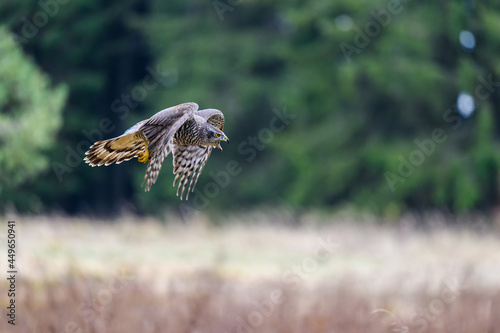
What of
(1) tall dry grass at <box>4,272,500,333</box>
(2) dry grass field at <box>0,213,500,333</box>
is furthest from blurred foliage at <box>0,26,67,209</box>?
(1) tall dry grass at <box>4,272,500,333</box>

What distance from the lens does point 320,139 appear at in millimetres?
18203

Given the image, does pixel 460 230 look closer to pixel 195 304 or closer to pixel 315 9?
pixel 315 9

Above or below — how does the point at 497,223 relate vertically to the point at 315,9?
below

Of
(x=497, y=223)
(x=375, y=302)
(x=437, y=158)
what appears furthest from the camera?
(x=437, y=158)

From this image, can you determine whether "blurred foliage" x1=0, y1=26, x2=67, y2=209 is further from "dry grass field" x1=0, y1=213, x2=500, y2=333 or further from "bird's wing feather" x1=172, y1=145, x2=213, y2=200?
"bird's wing feather" x1=172, y1=145, x2=213, y2=200

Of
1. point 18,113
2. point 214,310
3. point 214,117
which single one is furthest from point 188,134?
point 18,113

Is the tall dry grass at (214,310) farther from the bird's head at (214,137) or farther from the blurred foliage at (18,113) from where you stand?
the blurred foliage at (18,113)

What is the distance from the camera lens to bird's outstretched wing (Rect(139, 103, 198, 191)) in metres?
1.81

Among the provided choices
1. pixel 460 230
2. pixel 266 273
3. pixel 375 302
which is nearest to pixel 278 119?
pixel 460 230

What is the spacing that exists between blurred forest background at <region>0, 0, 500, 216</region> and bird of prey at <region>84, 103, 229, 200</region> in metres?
10.2

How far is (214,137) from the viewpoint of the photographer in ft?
6.50

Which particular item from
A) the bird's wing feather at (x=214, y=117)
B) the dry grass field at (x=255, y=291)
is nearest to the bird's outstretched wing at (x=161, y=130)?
the bird's wing feather at (x=214, y=117)

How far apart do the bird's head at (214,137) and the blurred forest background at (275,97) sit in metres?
10.3

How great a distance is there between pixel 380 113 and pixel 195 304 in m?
14.0
